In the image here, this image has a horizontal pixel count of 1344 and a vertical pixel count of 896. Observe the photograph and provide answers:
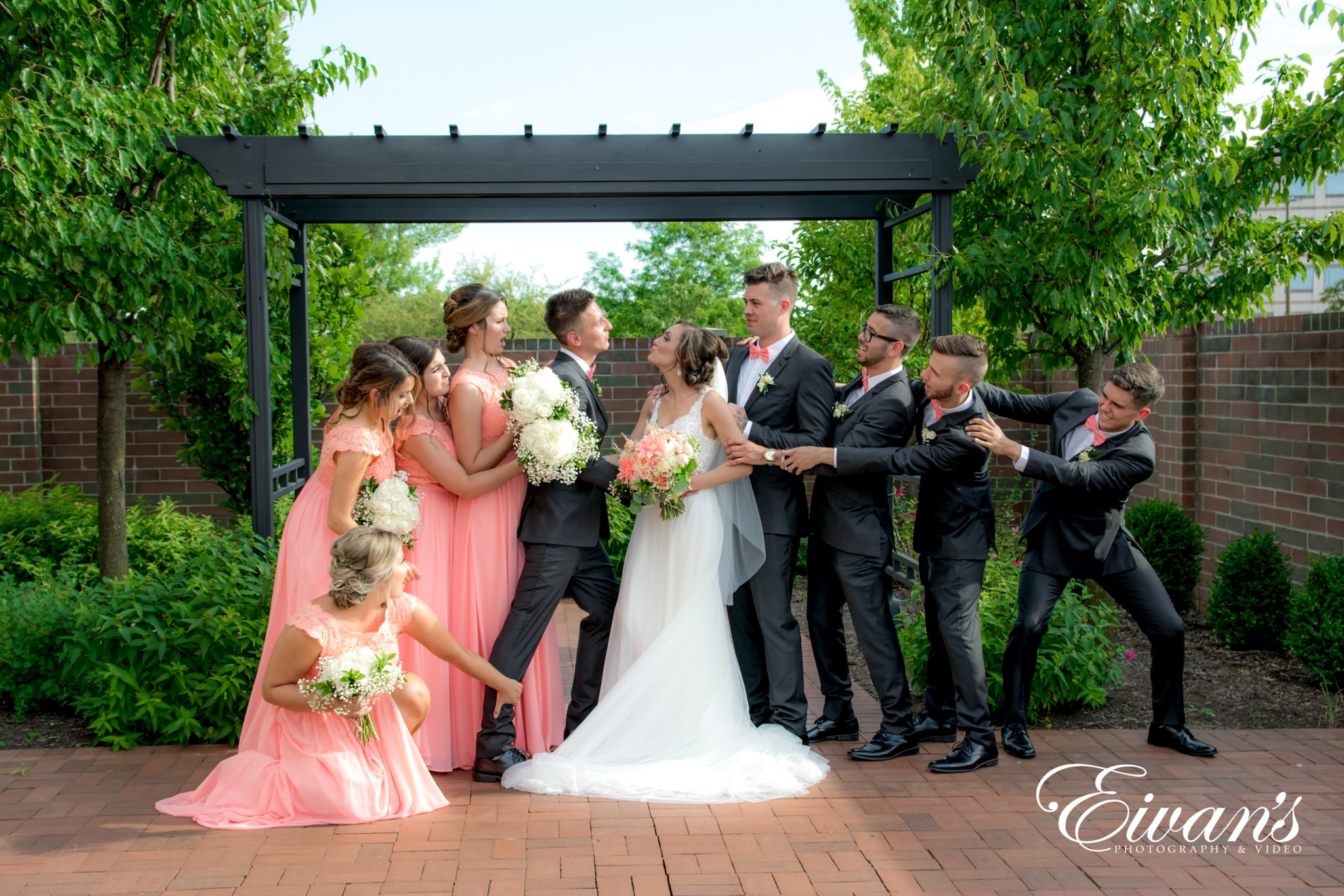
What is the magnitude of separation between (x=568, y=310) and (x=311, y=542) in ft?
4.69

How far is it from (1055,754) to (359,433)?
3258mm

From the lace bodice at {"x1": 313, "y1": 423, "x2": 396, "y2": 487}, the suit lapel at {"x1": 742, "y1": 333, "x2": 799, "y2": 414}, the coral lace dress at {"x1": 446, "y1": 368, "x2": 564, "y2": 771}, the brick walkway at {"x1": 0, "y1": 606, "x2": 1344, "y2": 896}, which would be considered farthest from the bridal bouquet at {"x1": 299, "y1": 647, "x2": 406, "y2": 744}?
the suit lapel at {"x1": 742, "y1": 333, "x2": 799, "y2": 414}

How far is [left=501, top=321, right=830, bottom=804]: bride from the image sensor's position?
4.26 m

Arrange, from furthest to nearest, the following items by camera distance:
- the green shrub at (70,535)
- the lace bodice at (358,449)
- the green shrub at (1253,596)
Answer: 1. the green shrub at (70,535)
2. the green shrub at (1253,596)
3. the lace bodice at (358,449)

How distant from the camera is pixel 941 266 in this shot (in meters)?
5.65

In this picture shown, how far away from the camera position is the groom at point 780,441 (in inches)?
186

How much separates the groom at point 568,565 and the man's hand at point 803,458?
0.73 m

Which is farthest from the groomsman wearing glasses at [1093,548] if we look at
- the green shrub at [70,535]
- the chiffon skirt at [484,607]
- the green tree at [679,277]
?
the green tree at [679,277]

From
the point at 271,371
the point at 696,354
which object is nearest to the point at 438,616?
the point at 696,354

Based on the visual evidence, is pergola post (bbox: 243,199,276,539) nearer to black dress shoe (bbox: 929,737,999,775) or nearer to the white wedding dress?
the white wedding dress

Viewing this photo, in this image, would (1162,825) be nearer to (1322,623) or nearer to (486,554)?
(1322,623)

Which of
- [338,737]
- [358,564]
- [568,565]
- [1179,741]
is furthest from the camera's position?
[1179,741]

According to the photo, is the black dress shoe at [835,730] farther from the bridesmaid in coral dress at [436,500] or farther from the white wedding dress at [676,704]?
the bridesmaid in coral dress at [436,500]

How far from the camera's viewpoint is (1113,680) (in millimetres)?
5297
